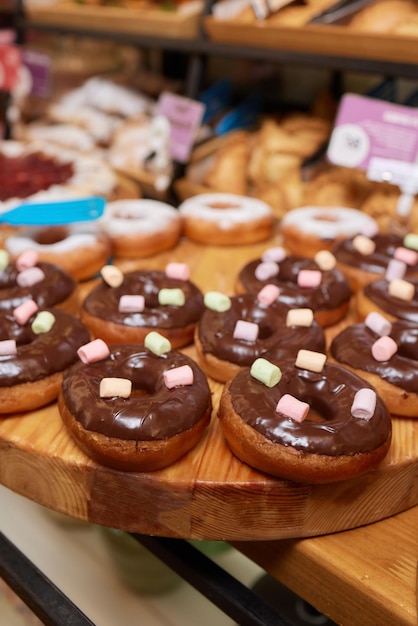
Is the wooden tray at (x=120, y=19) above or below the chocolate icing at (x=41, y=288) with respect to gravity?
above

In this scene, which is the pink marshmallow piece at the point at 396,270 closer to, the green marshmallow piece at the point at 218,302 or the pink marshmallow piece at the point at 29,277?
the green marshmallow piece at the point at 218,302

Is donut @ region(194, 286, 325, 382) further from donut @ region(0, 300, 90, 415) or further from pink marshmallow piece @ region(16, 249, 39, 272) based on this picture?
pink marshmallow piece @ region(16, 249, 39, 272)

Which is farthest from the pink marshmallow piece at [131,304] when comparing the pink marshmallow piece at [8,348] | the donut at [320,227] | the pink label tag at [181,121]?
the pink label tag at [181,121]

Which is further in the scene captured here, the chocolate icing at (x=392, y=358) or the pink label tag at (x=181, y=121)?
the pink label tag at (x=181, y=121)

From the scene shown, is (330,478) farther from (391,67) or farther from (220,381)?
(391,67)

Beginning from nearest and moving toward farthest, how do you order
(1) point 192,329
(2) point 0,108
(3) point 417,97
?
(1) point 192,329
(3) point 417,97
(2) point 0,108

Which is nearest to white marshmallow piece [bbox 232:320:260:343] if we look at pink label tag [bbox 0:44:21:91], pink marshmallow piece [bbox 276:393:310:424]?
pink marshmallow piece [bbox 276:393:310:424]

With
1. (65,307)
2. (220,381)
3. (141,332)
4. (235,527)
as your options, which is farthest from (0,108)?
(235,527)
